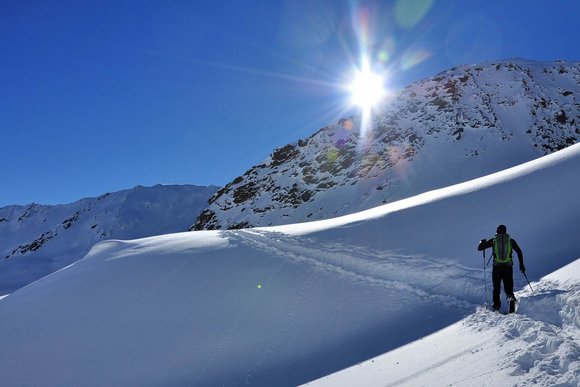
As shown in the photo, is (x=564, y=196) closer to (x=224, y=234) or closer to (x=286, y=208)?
(x=224, y=234)

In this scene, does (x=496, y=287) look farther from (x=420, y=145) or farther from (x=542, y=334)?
(x=420, y=145)

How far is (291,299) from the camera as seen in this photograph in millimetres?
10727

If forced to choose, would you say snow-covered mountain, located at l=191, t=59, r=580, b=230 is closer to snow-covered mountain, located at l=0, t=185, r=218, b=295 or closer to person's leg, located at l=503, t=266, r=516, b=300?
snow-covered mountain, located at l=0, t=185, r=218, b=295

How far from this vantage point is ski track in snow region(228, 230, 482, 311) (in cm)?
966

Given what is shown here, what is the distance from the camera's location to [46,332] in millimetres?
10695

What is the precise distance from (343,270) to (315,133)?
260 feet

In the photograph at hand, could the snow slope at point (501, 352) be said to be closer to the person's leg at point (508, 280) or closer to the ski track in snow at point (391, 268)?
the person's leg at point (508, 280)

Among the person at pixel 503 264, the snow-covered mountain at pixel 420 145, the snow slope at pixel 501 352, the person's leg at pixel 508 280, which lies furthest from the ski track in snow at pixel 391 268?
the snow-covered mountain at pixel 420 145

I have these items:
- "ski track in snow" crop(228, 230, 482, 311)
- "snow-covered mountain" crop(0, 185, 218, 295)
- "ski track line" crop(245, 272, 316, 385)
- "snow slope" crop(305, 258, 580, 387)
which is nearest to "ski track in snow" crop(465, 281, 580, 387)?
"snow slope" crop(305, 258, 580, 387)

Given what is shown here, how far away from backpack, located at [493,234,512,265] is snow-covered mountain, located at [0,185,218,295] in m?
92.1

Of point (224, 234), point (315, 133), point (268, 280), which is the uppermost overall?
point (315, 133)

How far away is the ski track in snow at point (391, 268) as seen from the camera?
966 centimetres

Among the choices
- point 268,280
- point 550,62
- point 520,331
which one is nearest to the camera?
point 520,331

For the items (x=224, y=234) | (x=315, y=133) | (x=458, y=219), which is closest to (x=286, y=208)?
(x=315, y=133)
